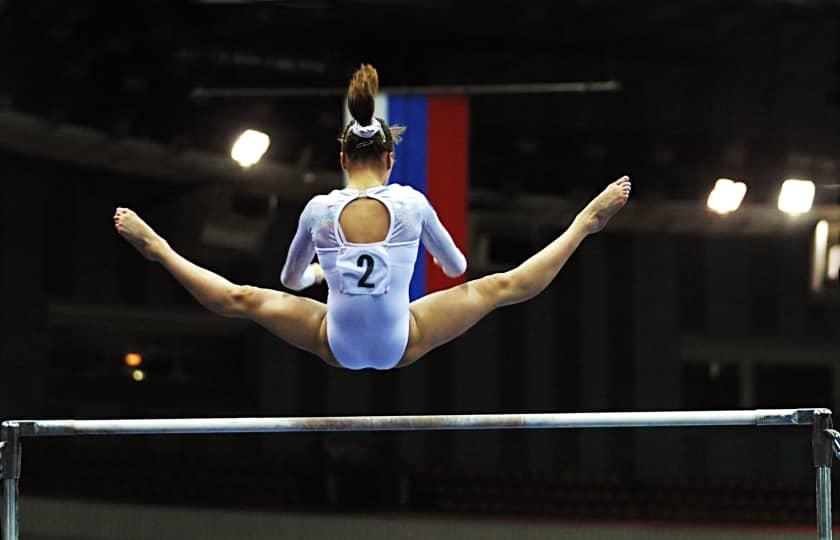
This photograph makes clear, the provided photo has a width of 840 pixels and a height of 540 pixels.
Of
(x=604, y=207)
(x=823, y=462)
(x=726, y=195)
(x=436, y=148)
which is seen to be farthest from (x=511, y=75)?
(x=823, y=462)

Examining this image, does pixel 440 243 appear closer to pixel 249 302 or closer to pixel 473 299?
pixel 473 299

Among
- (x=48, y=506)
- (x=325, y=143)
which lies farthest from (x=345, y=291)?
(x=325, y=143)

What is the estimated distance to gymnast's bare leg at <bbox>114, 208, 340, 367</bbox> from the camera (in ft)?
13.0

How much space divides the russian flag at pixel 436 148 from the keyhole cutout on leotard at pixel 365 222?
5.90 meters

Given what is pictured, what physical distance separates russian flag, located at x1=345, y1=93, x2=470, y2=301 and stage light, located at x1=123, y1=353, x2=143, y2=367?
322 centimetres

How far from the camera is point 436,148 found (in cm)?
998

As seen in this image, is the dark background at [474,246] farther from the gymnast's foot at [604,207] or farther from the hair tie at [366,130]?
the hair tie at [366,130]

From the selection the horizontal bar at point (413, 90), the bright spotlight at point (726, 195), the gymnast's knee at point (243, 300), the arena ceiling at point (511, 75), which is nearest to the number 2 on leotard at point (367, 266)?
the gymnast's knee at point (243, 300)

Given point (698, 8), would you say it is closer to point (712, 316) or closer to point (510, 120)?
point (510, 120)

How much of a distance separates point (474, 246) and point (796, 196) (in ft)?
10.5

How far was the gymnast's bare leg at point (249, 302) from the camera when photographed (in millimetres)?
3963

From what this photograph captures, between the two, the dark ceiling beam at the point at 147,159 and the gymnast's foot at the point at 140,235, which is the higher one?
the dark ceiling beam at the point at 147,159

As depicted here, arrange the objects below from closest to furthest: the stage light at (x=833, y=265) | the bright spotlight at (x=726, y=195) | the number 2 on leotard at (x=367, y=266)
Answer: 1. the number 2 on leotard at (x=367, y=266)
2. the stage light at (x=833, y=265)
3. the bright spotlight at (x=726, y=195)

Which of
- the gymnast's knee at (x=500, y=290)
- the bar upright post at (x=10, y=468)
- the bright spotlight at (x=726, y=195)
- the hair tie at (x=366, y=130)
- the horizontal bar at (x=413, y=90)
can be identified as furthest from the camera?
the bright spotlight at (x=726, y=195)
